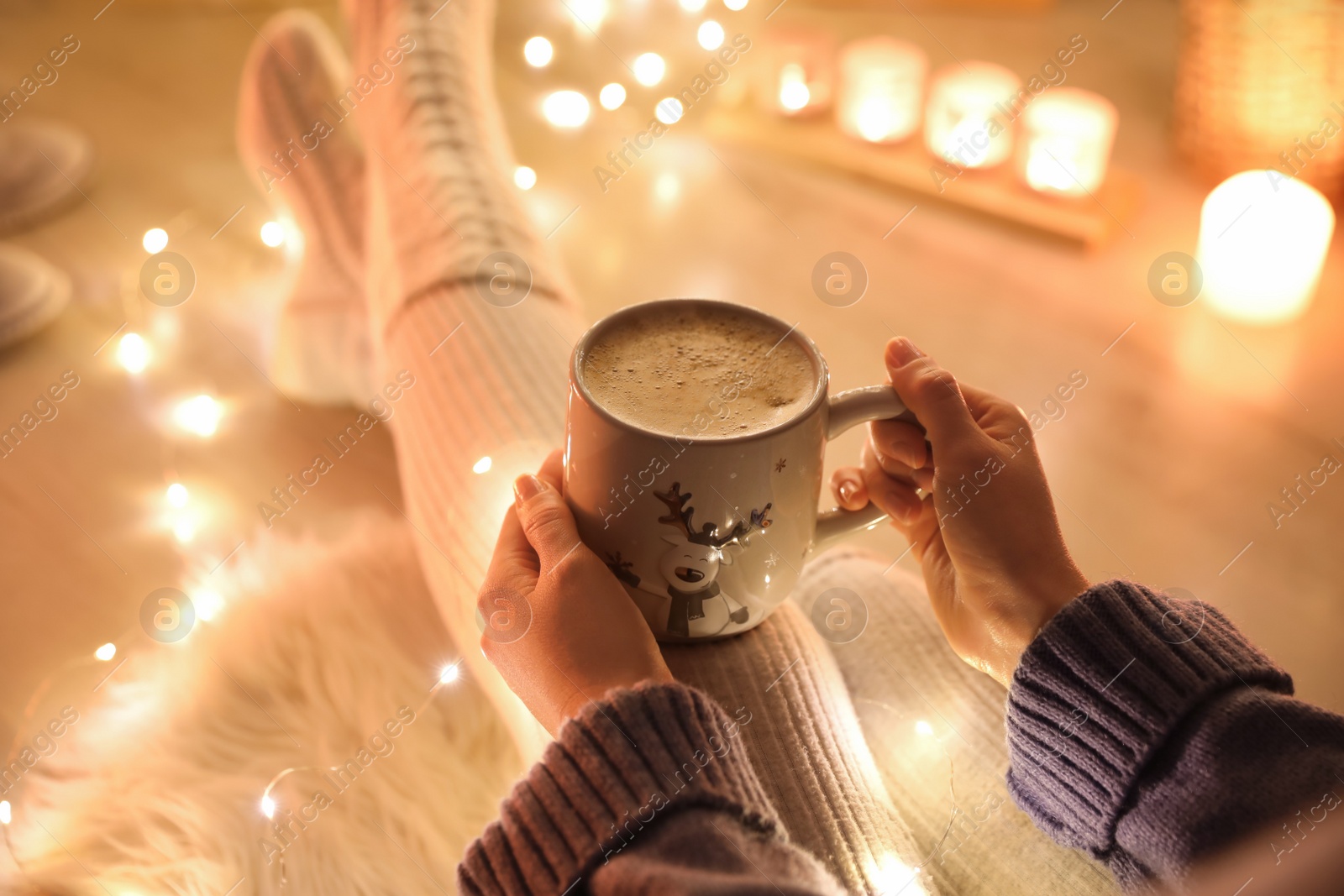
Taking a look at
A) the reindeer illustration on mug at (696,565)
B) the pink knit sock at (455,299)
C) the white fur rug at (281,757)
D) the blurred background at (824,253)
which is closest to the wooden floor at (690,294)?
the blurred background at (824,253)

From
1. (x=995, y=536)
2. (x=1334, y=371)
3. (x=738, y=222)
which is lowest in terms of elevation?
(x=1334, y=371)

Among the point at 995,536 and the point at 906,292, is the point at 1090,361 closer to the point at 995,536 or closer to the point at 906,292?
the point at 906,292

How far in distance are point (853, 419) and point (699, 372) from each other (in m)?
0.09

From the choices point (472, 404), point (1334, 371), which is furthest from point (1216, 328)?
point (472, 404)

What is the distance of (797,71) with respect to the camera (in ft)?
4.95

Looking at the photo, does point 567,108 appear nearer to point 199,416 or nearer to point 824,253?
point 824,253

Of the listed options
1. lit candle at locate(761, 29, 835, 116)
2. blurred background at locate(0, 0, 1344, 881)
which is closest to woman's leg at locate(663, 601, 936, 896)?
blurred background at locate(0, 0, 1344, 881)

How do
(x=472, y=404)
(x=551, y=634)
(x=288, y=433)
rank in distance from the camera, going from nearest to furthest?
(x=551, y=634) → (x=472, y=404) → (x=288, y=433)

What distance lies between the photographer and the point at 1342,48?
4.16ft

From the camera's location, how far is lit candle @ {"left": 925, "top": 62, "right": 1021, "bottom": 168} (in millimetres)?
1380

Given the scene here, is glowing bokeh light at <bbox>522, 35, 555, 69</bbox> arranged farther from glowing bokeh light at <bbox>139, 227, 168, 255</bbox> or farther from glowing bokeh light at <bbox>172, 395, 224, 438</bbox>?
glowing bokeh light at <bbox>172, 395, 224, 438</bbox>

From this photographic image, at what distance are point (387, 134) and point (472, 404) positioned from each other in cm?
37

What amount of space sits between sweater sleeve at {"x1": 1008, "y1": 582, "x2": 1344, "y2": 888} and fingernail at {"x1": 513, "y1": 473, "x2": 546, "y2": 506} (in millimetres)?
295

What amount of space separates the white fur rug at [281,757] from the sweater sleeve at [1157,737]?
0.38m
